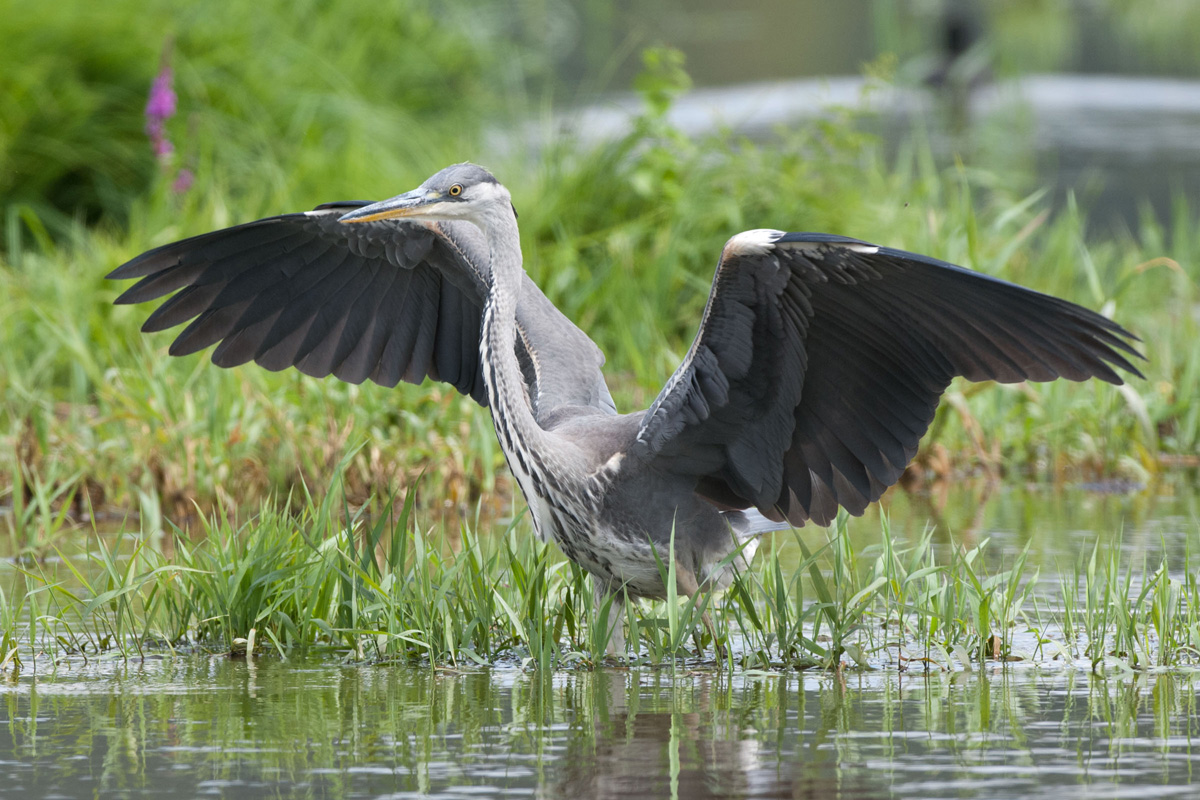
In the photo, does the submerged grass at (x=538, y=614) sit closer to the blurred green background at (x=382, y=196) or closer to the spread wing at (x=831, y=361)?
the spread wing at (x=831, y=361)

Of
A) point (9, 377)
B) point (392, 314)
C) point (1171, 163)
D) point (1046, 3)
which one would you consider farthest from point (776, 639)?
point (1046, 3)

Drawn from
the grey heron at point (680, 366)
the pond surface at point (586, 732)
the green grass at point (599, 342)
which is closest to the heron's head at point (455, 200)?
the grey heron at point (680, 366)

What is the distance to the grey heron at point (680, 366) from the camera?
4.68 meters

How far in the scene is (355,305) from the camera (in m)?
6.15

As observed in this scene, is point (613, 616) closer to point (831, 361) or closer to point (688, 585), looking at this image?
point (688, 585)

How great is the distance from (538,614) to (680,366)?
86 centimetres

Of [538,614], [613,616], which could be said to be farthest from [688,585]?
[538,614]

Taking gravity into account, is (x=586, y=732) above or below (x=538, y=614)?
below

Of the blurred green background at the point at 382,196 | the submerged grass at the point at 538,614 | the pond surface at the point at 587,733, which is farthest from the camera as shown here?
the blurred green background at the point at 382,196

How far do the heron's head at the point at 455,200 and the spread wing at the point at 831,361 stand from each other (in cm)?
93

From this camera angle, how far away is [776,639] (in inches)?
202

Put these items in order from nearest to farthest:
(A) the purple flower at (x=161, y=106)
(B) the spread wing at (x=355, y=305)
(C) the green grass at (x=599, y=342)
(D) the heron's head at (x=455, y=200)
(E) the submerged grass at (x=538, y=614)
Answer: (E) the submerged grass at (x=538, y=614)
(D) the heron's head at (x=455, y=200)
(B) the spread wing at (x=355, y=305)
(C) the green grass at (x=599, y=342)
(A) the purple flower at (x=161, y=106)

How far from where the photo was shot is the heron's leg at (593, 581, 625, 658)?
16.6 ft

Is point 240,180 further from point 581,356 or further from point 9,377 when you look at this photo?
point 581,356
